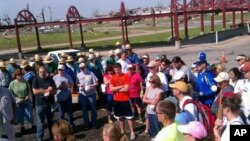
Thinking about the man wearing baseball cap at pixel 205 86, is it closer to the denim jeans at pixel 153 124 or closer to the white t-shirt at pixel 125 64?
the denim jeans at pixel 153 124

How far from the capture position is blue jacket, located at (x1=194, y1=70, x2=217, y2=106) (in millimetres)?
7914

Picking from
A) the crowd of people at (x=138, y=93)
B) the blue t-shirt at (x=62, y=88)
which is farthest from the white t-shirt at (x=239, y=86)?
the blue t-shirt at (x=62, y=88)

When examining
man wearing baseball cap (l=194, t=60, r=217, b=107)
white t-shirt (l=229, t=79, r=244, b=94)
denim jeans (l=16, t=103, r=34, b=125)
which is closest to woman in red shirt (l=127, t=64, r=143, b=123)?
man wearing baseball cap (l=194, t=60, r=217, b=107)

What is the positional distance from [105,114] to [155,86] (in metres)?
4.22

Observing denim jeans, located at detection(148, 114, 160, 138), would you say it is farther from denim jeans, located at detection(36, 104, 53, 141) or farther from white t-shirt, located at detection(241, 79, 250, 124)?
denim jeans, located at detection(36, 104, 53, 141)

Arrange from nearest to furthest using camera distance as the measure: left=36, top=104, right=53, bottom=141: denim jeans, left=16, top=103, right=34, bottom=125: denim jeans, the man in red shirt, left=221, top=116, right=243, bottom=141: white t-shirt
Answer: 1. left=221, top=116, right=243, bottom=141: white t-shirt
2. the man in red shirt
3. left=36, top=104, right=53, bottom=141: denim jeans
4. left=16, top=103, right=34, bottom=125: denim jeans

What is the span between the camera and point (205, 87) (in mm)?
7934

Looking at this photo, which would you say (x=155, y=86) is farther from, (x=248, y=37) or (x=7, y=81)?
(x=248, y=37)

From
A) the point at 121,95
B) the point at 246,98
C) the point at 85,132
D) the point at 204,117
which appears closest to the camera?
the point at 204,117

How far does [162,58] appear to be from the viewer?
9.70 metres

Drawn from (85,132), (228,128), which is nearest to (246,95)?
(228,128)

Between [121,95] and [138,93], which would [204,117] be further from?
[138,93]

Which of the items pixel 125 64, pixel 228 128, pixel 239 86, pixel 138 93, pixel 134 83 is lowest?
pixel 138 93

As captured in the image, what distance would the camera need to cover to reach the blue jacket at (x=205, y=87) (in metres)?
7.91
